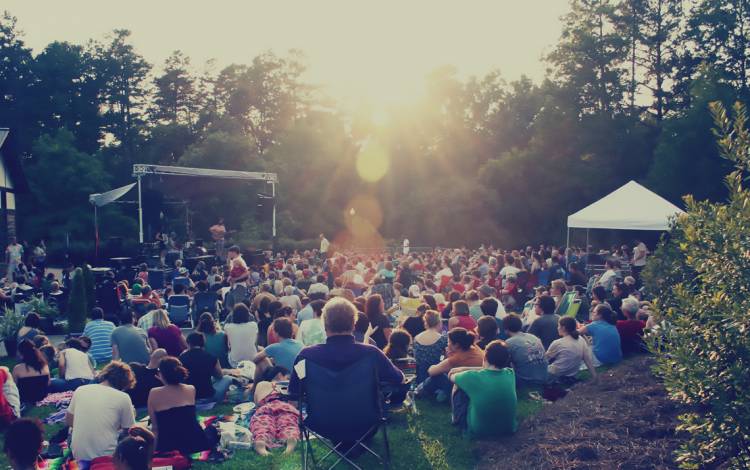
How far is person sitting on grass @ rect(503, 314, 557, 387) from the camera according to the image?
655 cm

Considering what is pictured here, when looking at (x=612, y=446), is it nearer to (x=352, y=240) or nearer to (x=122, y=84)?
(x=352, y=240)

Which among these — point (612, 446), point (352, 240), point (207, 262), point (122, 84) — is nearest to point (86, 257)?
point (207, 262)

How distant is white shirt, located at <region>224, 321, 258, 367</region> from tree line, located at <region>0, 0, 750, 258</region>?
20.5m

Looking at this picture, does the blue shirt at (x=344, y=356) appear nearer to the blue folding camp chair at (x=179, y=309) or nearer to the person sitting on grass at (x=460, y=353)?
the person sitting on grass at (x=460, y=353)

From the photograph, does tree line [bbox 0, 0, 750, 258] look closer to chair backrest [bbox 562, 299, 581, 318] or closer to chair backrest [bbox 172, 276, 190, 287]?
chair backrest [bbox 172, 276, 190, 287]

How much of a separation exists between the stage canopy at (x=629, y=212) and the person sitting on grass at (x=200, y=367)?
906cm

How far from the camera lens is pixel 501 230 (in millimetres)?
32781

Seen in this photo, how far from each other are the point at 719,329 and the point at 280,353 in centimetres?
471

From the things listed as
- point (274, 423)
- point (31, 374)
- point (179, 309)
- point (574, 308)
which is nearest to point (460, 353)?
point (274, 423)

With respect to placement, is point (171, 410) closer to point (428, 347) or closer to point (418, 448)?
point (418, 448)

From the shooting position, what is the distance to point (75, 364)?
704 cm

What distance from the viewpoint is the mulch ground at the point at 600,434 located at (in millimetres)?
4203

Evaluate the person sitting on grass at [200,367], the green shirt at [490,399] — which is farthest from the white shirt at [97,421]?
the green shirt at [490,399]

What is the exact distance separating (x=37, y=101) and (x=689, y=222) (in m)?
40.9
